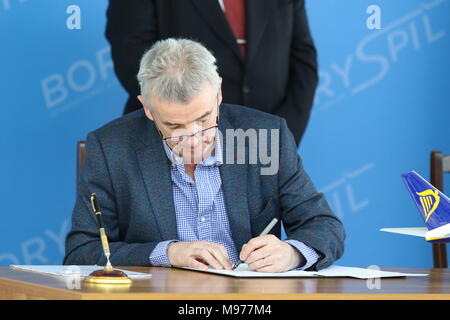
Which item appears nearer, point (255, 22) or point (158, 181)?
point (158, 181)

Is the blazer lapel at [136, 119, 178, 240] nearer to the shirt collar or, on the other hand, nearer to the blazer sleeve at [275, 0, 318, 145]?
the shirt collar

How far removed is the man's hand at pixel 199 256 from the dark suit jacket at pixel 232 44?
132cm

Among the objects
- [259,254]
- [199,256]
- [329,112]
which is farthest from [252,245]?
[329,112]

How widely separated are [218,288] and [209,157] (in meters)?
0.84

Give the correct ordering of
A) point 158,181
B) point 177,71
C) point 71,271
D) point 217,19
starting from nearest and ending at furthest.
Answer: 1. point 71,271
2. point 177,71
3. point 158,181
4. point 217,19

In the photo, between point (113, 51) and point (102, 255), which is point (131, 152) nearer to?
point (102, 255)

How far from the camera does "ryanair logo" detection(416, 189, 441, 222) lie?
263cm

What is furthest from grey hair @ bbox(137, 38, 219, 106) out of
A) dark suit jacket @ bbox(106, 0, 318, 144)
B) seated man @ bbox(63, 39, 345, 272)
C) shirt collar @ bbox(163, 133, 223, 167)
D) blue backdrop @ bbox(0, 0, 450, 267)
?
blue backdrop @ bbox(0, 0, 450, 267)

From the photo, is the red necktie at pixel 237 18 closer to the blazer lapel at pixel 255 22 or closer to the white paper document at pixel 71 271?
the blazer lapel at pixel 255 22

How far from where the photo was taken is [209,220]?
2.74 m

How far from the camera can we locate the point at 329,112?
427 centimetres

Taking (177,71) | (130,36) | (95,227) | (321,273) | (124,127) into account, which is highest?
(130,36)

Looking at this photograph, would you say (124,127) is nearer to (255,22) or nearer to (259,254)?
(259,254)

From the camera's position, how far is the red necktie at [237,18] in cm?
371
